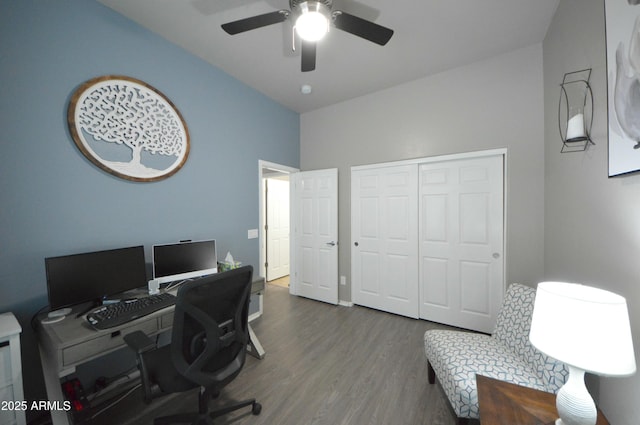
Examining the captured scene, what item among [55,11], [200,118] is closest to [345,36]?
[200,118]

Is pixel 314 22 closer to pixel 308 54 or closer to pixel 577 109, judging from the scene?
pixel 308 54

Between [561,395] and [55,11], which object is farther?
[55,11]

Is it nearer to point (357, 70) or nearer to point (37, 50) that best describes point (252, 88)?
point (357, 70)

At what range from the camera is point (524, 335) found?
154cm

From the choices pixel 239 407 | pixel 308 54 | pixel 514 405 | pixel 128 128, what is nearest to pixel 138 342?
pixel 239 407

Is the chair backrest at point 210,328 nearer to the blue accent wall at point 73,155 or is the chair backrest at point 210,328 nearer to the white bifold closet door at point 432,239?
the blue accent wall at point 73,155

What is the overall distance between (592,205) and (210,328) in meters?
2.21

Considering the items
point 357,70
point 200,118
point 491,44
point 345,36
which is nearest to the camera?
point 345,36

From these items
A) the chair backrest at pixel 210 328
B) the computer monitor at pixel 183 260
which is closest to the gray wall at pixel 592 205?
the chair backrest at pixel 210 328

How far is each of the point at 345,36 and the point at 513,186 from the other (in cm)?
223

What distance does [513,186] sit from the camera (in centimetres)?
240

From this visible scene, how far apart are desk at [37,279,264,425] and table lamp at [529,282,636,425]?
2.03 metres

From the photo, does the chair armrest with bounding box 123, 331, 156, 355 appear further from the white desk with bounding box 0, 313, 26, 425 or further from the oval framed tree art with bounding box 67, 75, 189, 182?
the oval framed tree art with bounding box 67, 75, 189, 182

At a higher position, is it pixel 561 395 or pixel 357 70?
pixel 357 70
